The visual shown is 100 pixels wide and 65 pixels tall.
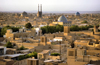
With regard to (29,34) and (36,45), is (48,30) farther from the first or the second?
(36,45)

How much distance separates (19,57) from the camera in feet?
26.3

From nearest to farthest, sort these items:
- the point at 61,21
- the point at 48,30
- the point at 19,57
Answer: the point at 19,57, the point at 48,30, the point at 61,21

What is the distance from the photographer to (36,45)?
10.5m

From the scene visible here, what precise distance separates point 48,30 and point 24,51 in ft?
34.4

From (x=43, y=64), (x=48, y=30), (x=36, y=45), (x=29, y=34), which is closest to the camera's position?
(x=43, y=64)

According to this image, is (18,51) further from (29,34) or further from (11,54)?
(29,34)

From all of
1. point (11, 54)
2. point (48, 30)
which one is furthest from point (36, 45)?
point (48, 30)

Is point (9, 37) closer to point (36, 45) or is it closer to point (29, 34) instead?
point (29, 34)

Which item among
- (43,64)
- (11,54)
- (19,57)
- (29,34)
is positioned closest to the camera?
(43,64)

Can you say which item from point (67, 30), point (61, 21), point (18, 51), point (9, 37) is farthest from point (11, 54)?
point (61, 21)

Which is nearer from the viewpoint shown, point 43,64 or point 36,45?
point 43,64

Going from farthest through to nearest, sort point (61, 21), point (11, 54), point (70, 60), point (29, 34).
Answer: point (61, 21) → point (29, 34) → point (11, 54) → point (70, 60)

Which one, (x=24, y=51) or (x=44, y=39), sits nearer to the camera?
(x=24, y=51)

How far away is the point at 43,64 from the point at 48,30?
12.8m
